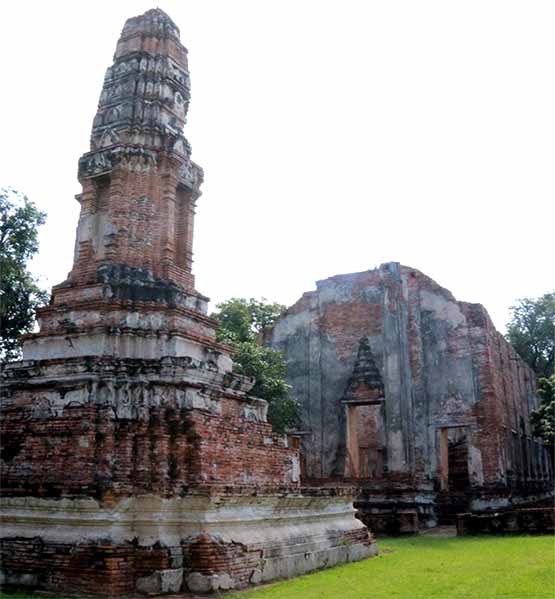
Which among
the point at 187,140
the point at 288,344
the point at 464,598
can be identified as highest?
the point at 187,140

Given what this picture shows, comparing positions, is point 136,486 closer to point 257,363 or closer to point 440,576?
point 440,576

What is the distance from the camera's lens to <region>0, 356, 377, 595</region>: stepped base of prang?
827 centimetres

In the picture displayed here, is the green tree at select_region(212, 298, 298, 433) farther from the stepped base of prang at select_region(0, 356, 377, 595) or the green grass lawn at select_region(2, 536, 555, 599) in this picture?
the stepped base of prang at select_region(0, 356, 377, 595)

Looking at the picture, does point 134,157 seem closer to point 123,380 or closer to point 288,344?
point 123,380

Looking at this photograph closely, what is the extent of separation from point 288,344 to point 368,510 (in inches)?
298

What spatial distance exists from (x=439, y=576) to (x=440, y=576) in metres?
0.01

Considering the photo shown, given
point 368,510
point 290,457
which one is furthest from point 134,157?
point 368,510

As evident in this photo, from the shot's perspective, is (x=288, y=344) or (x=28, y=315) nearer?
(x=28, y=315)

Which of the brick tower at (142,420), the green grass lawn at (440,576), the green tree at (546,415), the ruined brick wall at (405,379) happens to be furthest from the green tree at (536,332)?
the brick tower at (142,420)

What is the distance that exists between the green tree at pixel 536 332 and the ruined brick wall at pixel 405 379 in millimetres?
10358

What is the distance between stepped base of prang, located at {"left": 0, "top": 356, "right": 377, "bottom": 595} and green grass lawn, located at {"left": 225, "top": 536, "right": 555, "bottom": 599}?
26.8 inches

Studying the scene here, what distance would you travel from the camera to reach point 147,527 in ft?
27.9

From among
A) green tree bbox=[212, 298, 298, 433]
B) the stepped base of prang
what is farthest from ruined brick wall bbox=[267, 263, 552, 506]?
the stepped base of prang

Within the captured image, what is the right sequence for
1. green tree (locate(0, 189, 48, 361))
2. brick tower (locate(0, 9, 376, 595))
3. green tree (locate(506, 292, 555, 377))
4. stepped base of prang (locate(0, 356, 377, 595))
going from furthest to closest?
green tree (locate(506, 292, 555, 377))
green tree (locate(0, 189, 48, 361))
brick tower (locate(0, 9, 376, 595))
stepped base of prang (locate(0, 356, 377, 595))
